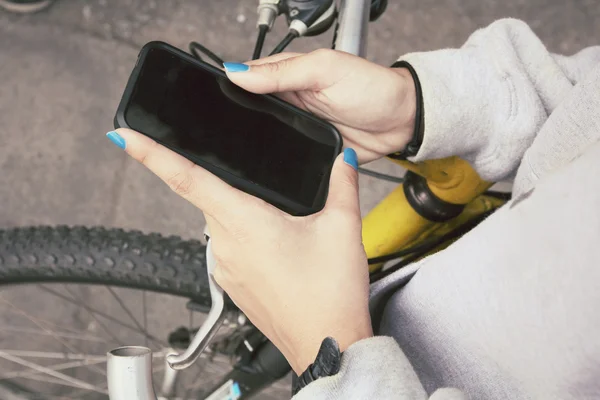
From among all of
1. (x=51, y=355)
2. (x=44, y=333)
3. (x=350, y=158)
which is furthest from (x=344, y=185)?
(x=44, y=333)

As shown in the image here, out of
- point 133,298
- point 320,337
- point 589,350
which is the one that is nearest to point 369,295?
point 320,337

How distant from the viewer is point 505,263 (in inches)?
11.7

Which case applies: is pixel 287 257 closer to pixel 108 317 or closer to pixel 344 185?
pixel 344 185

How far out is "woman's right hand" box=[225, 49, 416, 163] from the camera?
0.44 metres

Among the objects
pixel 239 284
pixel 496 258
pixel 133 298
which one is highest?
pixel 496 258

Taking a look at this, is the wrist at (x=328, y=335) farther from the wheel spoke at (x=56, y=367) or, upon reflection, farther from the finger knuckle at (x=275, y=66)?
the wheel spoke at (x=56, y=367)

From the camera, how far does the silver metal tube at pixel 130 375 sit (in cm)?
35

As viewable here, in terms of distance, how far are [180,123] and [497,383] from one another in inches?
11.5

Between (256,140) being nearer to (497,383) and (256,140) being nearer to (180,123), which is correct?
(180,123)

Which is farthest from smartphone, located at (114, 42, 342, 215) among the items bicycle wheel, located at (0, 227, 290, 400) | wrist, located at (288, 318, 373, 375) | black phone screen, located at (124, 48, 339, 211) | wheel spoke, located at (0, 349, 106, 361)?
wheel spoke, located at (0, 349, 106, 361)

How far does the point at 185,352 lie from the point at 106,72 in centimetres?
79

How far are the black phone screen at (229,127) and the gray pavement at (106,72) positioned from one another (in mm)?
580

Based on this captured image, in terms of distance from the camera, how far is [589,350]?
0.86 feet

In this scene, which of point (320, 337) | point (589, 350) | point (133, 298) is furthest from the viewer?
point (133, 298)
